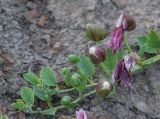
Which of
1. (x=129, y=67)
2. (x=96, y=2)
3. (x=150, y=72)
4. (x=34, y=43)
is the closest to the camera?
(x=129, y=67)

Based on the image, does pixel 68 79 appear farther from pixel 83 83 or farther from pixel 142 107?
pixel 142 107

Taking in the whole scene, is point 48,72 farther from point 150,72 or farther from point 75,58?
point 150,72

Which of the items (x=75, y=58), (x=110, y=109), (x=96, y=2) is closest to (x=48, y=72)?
(x=75, y=58)

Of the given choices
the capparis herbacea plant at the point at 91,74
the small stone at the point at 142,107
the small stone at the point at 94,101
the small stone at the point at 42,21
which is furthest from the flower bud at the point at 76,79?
the small stone at the point at 42,21

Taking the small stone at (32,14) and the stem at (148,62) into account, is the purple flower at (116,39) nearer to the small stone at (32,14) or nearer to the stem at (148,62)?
the stem at (148,62)

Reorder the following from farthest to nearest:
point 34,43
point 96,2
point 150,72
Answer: point 96,2, point 34,43, point 150,72

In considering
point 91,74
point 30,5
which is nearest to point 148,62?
point 91,74

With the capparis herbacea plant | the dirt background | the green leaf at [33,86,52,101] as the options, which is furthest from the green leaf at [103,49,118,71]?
the green leaf at [33,86,52,101]
